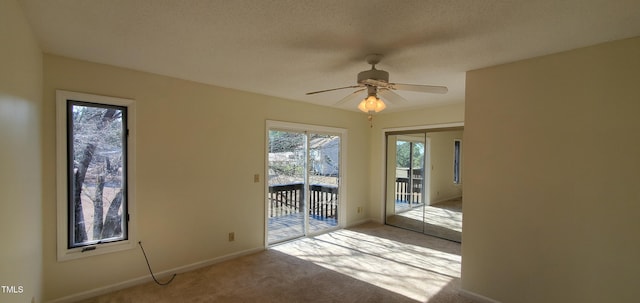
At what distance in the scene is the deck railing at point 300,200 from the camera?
4.30 meters

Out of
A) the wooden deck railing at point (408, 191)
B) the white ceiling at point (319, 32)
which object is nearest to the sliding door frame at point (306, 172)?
the wooden deck railing at point (408, 191)

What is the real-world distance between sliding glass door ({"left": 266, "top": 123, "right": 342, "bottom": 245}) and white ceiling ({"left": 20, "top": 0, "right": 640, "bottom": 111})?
5.58ft

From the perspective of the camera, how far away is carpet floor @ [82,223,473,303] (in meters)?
2.75

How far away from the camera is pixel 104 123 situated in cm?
278

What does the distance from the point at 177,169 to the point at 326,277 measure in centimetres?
218

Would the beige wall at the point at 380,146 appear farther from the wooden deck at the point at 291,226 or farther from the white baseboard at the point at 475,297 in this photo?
the white baseboard at the point at 475,297

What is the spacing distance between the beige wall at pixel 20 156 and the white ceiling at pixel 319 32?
0.24 m

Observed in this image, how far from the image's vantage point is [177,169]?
320 cm

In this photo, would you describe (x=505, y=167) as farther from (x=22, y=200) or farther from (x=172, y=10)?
(x=22, y=200)

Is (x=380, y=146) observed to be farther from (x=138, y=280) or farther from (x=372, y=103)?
(x=138, y=280)

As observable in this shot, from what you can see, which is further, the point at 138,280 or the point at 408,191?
the point at 408,191

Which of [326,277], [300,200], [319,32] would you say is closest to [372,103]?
[319,32]

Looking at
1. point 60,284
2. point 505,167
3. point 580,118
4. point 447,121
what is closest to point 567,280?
point 505,167

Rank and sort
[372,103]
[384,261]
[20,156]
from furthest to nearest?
[384,261] < [372,103] < [20,156]
